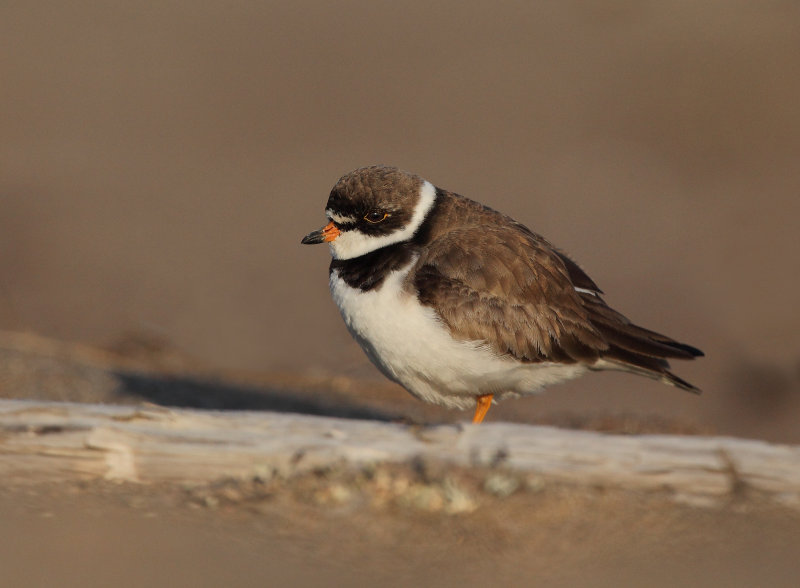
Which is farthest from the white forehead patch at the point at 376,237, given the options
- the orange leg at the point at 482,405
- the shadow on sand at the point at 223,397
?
the shadow on sand at the point at 223,397

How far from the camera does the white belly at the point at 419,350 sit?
19.1ft

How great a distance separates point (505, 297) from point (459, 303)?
1.18 feet

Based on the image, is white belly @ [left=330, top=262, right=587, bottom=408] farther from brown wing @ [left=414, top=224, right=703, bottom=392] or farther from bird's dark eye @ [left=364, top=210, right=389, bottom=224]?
bird's dark eye @ [left=364, top=210, right=389, bottom=224]

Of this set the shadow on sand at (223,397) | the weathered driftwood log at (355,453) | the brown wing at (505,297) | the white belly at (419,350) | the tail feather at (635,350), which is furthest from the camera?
the shadow on sand at (223,397)

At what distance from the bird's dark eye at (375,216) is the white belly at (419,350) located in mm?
419

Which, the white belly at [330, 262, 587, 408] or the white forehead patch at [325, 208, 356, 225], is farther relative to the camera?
the white forehead patch at [325, 208, 356, 225]

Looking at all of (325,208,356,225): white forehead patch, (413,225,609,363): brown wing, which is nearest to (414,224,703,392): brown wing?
(413,225,609,363): brown wing

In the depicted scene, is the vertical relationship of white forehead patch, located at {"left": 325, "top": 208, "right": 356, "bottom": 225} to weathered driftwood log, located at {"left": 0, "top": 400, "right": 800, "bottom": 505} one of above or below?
above

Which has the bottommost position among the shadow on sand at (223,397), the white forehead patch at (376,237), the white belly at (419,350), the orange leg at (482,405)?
the shadow on sand at (223,397)

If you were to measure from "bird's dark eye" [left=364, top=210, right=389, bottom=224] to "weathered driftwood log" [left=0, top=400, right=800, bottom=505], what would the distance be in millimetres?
1736

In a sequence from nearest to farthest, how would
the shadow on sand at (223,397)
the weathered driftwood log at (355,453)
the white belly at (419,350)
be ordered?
the weathered driftwood log at (355,453), the white belly at (419,350), the shadow on sand at (223,397)

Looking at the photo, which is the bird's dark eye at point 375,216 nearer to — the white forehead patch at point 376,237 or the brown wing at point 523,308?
the white forehead patch at point 376,237

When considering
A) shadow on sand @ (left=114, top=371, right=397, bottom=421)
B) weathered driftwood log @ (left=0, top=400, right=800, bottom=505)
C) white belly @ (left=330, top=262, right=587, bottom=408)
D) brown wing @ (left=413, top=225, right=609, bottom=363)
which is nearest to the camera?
weathered driftwood log @ (left=0, top=400, right=800, bottom=505)

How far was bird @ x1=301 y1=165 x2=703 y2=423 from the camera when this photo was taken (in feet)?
19.4
